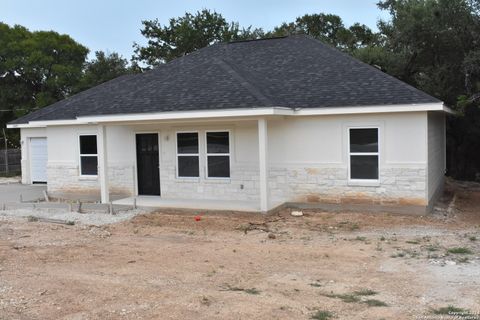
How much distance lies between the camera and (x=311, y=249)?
32.8 feet

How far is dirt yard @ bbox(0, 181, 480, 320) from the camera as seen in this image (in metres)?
6.36

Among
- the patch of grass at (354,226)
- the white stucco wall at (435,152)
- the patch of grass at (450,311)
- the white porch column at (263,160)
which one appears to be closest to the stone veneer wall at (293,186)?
the white stucco wall at (435,152)

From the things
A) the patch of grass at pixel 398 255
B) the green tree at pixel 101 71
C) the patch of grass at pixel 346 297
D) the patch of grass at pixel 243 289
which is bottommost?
the patch of grass at pixel 398 255

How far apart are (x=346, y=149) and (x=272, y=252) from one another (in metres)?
5.36

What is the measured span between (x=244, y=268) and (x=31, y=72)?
34.9 m

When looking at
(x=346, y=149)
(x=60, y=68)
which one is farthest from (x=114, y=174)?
(x=60, y=68)

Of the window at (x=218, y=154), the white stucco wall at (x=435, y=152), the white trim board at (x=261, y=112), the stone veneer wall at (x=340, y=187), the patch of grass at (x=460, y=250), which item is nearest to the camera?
the patch of grass at (x=460, y=250)

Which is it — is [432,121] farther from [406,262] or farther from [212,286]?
[212,286]

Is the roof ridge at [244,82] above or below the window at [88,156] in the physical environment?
above

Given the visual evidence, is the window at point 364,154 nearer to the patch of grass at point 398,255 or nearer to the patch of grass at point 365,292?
the patch of grass at point 398,255

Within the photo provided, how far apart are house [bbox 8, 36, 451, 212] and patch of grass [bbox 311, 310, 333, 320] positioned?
7.70 metres

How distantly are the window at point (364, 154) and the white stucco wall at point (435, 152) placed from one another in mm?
1689

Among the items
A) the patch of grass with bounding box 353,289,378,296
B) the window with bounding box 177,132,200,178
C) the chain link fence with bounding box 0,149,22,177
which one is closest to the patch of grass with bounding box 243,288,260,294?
the patch of grass with bounding box 353,289,378,296

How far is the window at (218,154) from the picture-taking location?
15688 millimetres
